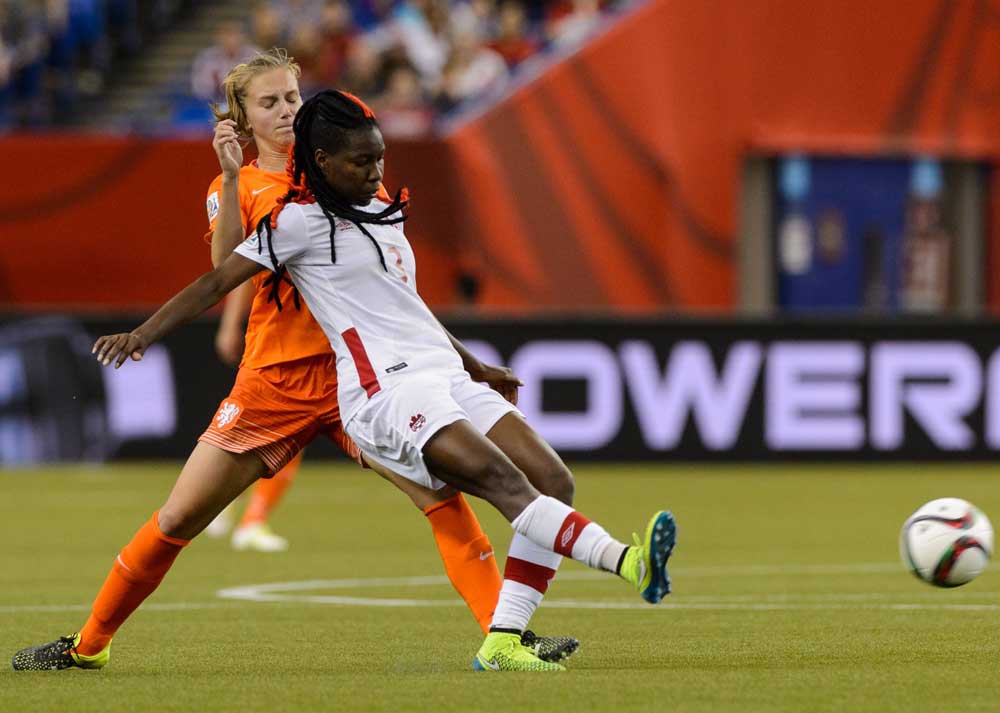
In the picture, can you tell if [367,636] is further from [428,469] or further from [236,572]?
[236,572]

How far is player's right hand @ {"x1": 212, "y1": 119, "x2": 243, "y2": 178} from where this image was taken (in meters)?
7.40

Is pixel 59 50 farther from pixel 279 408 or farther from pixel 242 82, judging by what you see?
pixel 279 408

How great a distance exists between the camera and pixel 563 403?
66.7 feet

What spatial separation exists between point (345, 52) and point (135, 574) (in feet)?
58.3

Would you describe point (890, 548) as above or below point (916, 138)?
below

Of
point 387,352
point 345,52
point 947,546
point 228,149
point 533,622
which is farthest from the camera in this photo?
point 345,52

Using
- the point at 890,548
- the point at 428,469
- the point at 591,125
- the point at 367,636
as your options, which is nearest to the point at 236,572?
the point at 367,636

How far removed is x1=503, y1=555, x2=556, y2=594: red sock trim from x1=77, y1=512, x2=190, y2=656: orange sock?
3.99 ft

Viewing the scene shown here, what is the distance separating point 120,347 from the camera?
6.88 metres

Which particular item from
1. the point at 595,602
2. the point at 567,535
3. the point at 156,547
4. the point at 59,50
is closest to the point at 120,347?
the point at 156,547

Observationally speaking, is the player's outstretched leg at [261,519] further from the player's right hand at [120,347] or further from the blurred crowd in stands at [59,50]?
the blurred crowd in stands at [59,50]

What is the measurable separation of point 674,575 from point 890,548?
2254 mm

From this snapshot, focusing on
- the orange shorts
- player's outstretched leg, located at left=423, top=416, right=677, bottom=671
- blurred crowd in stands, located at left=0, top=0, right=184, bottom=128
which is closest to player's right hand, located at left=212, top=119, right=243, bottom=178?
the orange shorts

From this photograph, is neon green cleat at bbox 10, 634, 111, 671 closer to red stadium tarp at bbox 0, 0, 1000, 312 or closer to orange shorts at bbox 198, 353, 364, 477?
orange shorts at bbox 198, 353, 364, 477
